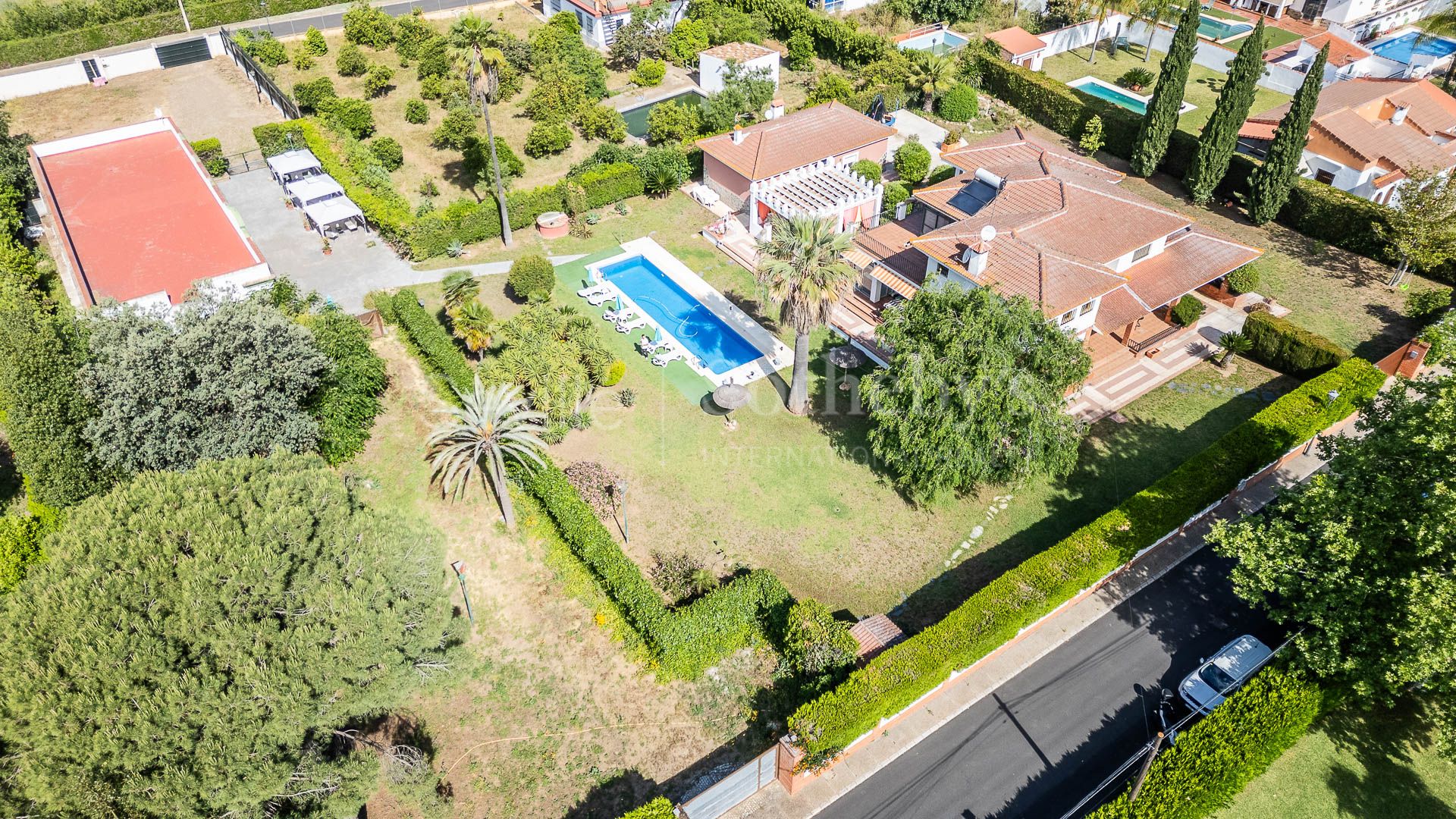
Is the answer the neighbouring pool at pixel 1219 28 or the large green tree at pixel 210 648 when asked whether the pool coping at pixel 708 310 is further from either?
the neighbouring pool at pixel 1219 28

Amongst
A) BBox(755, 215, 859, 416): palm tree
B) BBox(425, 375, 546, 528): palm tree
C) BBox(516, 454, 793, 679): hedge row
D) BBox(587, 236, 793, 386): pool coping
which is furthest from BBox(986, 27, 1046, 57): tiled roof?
BBox(516, 454, 793, 679): hedge row

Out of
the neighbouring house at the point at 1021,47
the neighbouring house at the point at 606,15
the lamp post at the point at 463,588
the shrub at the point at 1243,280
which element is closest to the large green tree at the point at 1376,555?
the shrub at the point at 1243,280

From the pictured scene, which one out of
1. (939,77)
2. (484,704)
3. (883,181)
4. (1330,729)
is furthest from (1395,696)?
(939,77)

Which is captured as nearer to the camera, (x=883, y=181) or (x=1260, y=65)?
(x=1260, y=65)

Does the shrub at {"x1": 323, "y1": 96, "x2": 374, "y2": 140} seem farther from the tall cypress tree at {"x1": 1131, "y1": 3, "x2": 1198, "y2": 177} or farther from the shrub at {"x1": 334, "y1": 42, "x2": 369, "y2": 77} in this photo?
the tall cypress tree at {"x1": 1131, "y1": 3, "x2": 1198, "y2": 177}

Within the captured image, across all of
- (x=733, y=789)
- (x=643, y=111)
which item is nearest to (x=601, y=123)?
(x=643, y=111)

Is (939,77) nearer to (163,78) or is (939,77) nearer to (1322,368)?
(1322,368)

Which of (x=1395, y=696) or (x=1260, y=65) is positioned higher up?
(x=1260, y=65)
